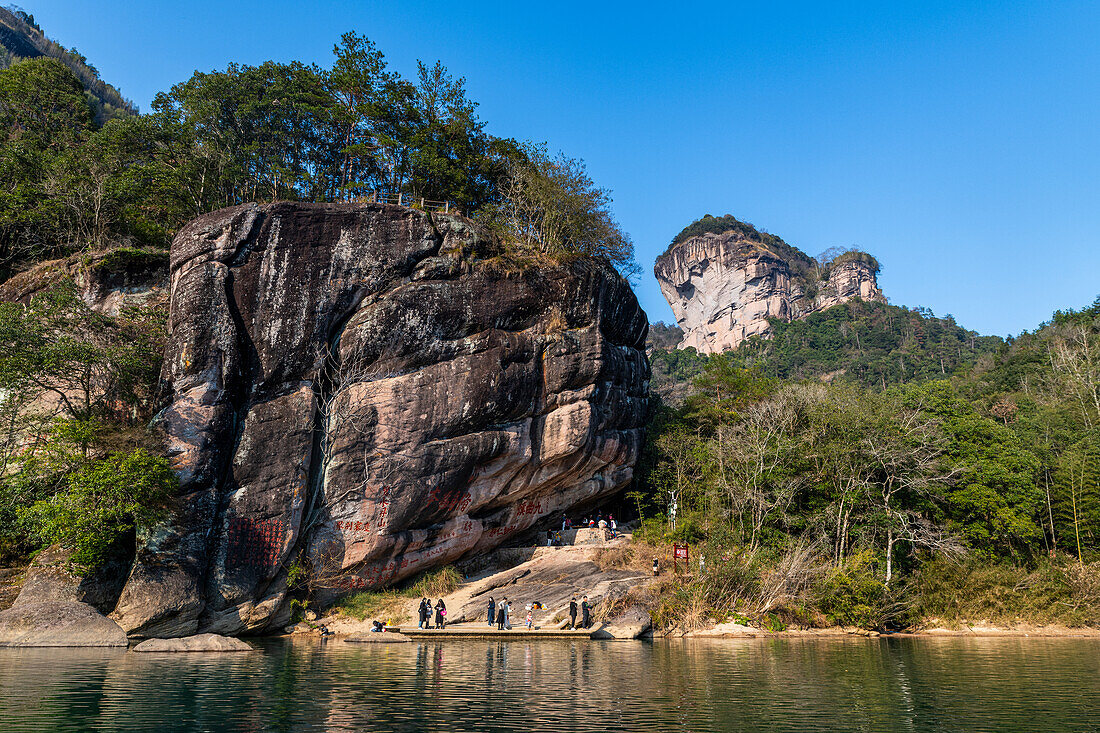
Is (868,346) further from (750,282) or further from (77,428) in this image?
(77,428)

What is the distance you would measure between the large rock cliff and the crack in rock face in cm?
10327

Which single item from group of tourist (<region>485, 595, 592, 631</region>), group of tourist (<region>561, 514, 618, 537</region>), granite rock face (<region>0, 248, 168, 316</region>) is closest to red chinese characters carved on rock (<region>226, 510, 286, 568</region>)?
group of tourist (<region>485, 595, 592, 631</region>)

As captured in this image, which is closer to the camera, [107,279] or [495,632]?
[495,632]

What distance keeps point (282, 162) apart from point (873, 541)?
34647 millimetres

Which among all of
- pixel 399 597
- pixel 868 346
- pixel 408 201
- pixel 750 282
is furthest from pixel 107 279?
pixel 750 282

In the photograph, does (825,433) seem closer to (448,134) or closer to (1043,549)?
(1043,549)

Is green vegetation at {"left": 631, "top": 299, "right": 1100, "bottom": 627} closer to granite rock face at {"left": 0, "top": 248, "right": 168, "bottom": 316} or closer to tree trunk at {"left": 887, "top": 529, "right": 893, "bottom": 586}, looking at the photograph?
tree trunk at {"left": 887, "top": 529, "right": 893, "bottom": 586}

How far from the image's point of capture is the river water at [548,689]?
10.5 meters

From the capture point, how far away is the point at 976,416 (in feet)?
110

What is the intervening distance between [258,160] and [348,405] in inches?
741

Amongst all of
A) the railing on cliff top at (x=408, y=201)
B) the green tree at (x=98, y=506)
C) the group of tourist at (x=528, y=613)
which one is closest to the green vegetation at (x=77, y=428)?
the green tree at (x=98, y=506)

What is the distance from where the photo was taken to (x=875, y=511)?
2884cm

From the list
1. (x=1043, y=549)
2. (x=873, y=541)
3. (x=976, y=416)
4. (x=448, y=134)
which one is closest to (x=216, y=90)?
(x=448, y=134)

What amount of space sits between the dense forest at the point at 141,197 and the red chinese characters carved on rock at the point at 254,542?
8.46 feet
